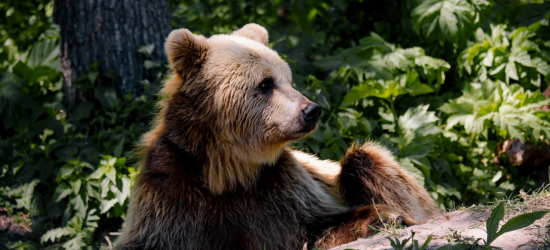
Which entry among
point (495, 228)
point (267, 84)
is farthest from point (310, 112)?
point (495, 228)

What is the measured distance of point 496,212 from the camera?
9.06ft

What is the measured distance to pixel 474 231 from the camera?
9.64 ft

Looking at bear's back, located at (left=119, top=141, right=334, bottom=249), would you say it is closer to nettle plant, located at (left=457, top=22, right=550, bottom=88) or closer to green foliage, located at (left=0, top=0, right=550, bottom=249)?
green foliage, located at (left=0, top=0, right=550, bottom=249)

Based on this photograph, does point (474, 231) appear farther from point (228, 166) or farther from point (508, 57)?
point (508, 57)

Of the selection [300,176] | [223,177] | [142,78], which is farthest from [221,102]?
[142,78]

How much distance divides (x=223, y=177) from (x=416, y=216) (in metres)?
1.51

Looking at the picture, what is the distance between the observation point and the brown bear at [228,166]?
11.8ft

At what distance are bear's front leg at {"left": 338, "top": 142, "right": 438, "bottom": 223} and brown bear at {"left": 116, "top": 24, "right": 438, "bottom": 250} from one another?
0.36 metres

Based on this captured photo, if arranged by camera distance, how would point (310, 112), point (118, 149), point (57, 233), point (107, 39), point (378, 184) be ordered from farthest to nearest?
point (107, 39) → point (118, 149) → point (57, 233) → point (378, 184) → point (310, 112)

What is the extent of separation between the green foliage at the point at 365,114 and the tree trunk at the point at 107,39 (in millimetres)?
137

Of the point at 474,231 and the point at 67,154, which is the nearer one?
the point at 474,231

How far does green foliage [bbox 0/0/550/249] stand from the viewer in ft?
16.6

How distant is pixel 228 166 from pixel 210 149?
0.55 feet

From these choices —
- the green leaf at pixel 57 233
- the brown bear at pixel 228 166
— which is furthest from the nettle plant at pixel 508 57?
the green leaf at pixel 57 233
